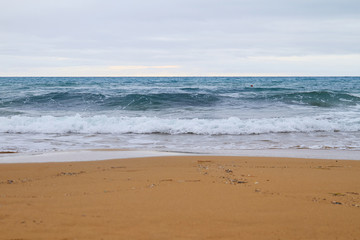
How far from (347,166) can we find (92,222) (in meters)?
4.72

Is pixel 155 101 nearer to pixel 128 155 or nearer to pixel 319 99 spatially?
pixel 319 99

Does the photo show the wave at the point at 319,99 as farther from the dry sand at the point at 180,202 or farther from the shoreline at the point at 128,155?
the dry sand at the point at 180,202

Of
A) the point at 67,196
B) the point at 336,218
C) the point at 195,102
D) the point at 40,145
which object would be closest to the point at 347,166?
the point at 336,218

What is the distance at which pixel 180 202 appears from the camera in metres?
3.64

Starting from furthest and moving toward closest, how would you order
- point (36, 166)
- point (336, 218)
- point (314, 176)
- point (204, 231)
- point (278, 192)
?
point (36, 166) → point (314, 176) → point (278, 192) → point (336, 218) → point (204, 231)

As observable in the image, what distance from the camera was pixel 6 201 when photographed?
3.71m

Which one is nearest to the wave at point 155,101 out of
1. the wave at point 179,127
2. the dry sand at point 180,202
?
the wave at point 179,127

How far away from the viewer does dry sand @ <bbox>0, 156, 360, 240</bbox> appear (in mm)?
2904

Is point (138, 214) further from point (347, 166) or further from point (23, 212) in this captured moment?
point (347, 166)

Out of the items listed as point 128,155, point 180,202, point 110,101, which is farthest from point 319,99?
point 180,202

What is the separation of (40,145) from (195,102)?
594 inches

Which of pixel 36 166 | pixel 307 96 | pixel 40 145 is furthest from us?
pixel 307 96

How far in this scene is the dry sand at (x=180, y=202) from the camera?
2.90 meters

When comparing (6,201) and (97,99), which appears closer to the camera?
(6,201)
